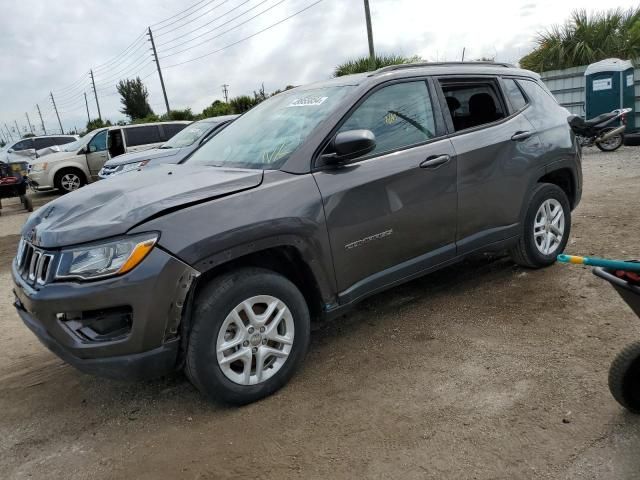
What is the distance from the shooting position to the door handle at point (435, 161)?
3.46m

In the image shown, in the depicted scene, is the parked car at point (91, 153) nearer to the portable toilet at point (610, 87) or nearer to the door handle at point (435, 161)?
the portable toilet at point (610, 87)

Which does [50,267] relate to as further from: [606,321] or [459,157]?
[606,321]

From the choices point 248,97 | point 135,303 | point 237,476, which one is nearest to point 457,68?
point 135,303

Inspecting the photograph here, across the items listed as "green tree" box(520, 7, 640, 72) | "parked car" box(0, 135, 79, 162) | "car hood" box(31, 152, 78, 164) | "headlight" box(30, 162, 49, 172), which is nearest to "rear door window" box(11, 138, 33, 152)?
"parked car" box(0, 135, 79, 162)

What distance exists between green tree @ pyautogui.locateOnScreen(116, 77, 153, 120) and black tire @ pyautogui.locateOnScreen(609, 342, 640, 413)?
5259 cm

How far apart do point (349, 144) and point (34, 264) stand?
72.3 inches

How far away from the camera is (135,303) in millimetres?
2465

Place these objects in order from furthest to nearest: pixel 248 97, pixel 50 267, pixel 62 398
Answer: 1. pixel 248 97
2. pixel 62 398
3. pixel 50 267

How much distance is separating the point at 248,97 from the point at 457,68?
74.5 ft

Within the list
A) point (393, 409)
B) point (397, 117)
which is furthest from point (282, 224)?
point (397, 117)

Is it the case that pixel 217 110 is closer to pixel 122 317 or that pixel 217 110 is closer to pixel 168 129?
pixel 168 129

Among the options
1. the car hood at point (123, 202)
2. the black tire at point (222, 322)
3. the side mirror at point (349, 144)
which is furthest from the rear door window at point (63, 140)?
the black tire at point (222, 322)

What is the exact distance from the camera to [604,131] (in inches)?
424

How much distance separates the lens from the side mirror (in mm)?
2945
